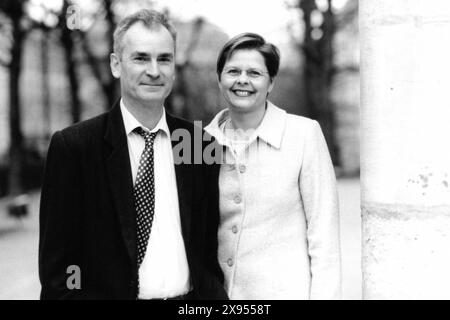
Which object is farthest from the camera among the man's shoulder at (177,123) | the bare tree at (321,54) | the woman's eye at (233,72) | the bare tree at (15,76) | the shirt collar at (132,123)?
the bare tree at (321,54)

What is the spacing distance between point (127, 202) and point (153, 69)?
1.52ft

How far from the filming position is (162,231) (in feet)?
8.26

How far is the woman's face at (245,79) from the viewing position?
9.14ft

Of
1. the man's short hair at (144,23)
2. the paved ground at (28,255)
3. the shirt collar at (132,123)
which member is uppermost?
the man's short hair at (144,23)

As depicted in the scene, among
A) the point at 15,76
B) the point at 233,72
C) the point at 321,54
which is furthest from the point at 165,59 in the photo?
the point at 321,54

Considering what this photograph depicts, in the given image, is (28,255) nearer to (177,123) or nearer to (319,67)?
(177,123)

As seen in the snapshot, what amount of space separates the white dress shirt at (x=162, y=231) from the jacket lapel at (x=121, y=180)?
0.04 meters

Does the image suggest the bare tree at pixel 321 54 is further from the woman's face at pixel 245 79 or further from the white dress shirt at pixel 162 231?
the white dress shirt at pixel 162 231

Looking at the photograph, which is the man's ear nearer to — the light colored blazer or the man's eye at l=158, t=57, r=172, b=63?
the man's eye at l=158, t=57, r=172, b=63

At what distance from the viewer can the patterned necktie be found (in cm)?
249

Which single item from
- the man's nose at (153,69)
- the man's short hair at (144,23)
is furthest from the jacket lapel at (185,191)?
the man's short hair at (144,23)

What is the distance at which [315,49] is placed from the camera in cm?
1938

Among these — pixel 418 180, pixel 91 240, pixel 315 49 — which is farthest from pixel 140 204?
pixel 315 49

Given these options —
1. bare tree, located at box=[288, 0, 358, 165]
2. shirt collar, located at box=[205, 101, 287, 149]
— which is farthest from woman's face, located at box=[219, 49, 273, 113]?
bare tree, located at box=[288, 0, 358, 165]
